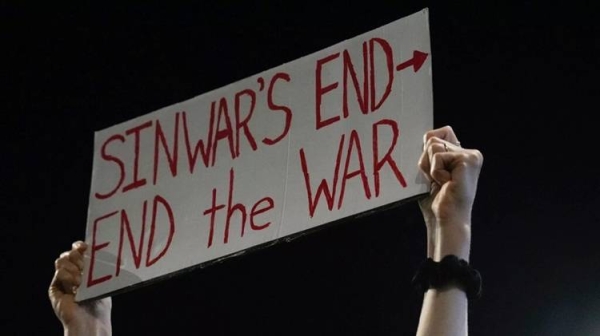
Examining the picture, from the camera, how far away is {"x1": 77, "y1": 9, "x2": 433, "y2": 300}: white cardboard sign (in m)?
1.41

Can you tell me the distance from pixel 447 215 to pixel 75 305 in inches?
22.0

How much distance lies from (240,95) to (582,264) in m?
1.21

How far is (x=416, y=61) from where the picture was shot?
144cm

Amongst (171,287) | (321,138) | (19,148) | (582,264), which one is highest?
(19,148)

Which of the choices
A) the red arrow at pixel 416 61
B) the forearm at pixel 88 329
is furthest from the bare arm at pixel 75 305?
the red arrow at pixel 416 61

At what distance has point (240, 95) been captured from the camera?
1.58 m

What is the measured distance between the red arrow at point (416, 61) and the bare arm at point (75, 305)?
479 millimetres

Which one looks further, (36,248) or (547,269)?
(36,248)

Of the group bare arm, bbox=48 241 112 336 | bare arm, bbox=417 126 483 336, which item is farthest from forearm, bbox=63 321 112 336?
bare arm, bbox=417 126 483 336

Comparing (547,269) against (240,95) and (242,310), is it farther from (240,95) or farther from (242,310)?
(240,95)

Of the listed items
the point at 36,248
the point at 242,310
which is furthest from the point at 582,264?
the point at 36,248

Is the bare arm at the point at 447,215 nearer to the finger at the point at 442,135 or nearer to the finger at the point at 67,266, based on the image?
the finger at the point at 442,135

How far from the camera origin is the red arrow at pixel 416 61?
1.44 m

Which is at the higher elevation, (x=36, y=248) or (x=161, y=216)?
(x=36, y=248)
